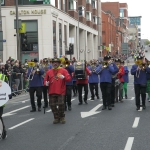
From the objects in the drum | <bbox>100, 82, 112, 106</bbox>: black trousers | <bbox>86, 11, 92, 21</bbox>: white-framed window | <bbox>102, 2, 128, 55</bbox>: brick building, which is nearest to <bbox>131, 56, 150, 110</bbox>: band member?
<bbox>100, 82, 112, 106</bbox>: black trousers

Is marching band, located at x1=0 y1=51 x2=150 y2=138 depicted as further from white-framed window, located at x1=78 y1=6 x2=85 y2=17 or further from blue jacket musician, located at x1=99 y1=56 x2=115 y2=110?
white-framed window, located at x1=78 y1=6 x2=85 y2=17

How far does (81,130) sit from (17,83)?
12.8 m

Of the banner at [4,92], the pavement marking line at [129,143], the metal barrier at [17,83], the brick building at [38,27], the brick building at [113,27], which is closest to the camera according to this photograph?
the pavement marking line at [129,143]

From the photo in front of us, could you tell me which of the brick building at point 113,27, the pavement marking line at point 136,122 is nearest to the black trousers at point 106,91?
the pavement marking line at point 136,122

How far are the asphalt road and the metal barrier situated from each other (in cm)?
679

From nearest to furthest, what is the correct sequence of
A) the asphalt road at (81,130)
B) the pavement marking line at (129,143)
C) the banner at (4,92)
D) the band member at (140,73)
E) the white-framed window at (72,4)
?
the pavement marking line at (129,143) → the asphalt road at (81,130) → the banner at (4,92) → the band member at (140,73) → the white-framed window at (72,4)

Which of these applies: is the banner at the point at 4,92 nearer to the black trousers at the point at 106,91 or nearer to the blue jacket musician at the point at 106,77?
the blue jacket musician at the point at 106,77

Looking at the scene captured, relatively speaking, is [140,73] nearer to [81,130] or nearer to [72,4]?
[81,130]

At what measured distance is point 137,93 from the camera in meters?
14.8

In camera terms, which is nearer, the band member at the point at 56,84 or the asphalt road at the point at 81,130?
the asphalt road at the point at 81,130

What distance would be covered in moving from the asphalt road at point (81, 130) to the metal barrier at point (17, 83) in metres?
6.79

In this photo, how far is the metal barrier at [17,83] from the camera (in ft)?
73.2

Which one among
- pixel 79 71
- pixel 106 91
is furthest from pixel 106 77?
pixel 79 71

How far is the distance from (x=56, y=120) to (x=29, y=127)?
2.89 ft
